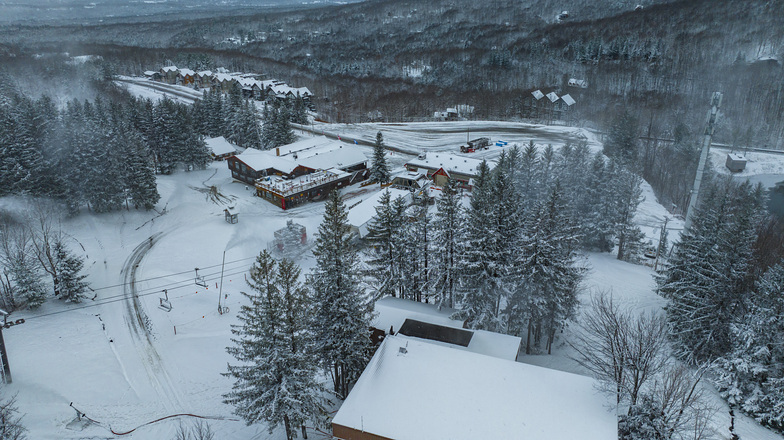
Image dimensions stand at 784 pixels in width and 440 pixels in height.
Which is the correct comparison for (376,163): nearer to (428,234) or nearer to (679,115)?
(428,234)

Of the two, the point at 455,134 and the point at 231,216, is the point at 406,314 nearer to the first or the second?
the point at 231,216

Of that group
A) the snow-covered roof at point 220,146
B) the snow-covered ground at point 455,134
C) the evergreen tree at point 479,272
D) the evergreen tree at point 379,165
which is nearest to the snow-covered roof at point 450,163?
the evergreen tree at point 379,165

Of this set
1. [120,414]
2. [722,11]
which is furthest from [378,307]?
[722,11]

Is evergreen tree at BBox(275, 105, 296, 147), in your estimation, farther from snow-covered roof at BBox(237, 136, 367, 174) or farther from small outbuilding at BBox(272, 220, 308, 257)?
small outbuilding at BBox(272, 220, 308, 257)

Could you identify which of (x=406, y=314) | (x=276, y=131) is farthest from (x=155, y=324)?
(x=276, y=131)

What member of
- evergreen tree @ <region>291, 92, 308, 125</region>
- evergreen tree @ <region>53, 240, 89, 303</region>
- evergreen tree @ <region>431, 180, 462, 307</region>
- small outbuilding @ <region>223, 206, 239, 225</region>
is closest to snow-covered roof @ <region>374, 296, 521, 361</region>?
evergreen tree @ <region>431, 180, 462, 307</region>

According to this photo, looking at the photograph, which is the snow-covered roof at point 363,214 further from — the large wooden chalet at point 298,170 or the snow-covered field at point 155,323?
the large wooden chalet at point 298,170
